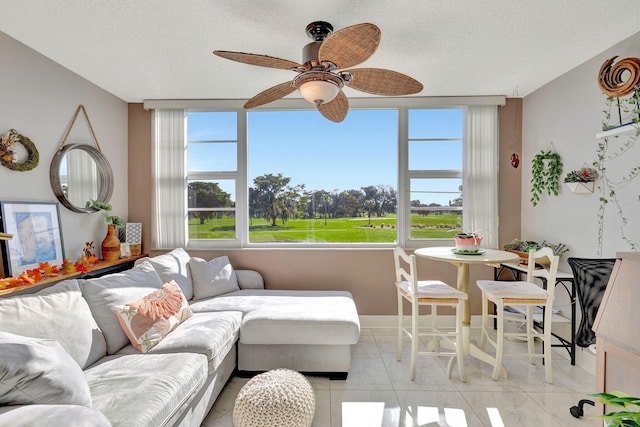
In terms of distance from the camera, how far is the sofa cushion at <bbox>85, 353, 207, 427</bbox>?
1279mm

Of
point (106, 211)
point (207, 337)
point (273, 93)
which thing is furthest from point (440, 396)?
point (106, 211)

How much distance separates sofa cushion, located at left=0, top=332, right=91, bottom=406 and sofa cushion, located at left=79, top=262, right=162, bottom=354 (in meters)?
0.62

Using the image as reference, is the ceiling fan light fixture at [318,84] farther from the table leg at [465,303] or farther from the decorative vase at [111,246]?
the decorative vase at [111,246]

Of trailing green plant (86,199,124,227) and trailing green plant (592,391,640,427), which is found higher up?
trailing green plant (86,199,124,227)

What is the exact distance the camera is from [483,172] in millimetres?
3361

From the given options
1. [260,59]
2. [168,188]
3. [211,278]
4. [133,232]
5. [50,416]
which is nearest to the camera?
[50,416]

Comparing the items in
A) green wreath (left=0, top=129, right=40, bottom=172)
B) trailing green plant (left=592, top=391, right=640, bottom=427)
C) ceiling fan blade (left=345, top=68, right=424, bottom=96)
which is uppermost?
ceiling fan blade (left=345, top=68, right=424, bottom=96)

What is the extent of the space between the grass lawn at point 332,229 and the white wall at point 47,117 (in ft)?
3.54

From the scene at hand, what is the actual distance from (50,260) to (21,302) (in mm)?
1113

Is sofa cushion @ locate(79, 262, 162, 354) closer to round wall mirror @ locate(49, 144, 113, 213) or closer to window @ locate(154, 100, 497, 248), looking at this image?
round wall mirror @ locate(49, 144, 113, 213)

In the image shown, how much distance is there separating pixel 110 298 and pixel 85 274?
0.85 meters

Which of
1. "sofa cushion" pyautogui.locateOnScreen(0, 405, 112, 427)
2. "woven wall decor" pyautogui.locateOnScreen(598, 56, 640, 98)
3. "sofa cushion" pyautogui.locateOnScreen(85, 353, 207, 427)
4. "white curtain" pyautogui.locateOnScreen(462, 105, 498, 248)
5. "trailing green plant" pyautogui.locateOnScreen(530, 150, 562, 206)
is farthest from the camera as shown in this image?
"white curtain" pyautogui.locateOnScreen(462, 105, 498, 248)

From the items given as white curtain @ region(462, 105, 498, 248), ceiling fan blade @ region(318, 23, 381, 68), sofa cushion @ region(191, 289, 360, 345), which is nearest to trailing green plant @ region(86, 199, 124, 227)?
sofa cushion @ region(191, 289, 360, 345)

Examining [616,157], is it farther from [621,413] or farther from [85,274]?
[85,274]
